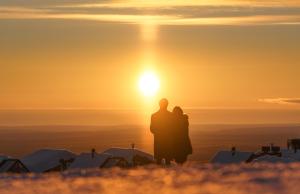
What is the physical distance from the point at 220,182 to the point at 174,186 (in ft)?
1.51

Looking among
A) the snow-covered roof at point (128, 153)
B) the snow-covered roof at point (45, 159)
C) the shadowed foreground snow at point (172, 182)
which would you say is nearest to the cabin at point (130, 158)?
the snow-covered roof at point (128, 153)

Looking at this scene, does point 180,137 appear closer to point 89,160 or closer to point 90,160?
point 90,160

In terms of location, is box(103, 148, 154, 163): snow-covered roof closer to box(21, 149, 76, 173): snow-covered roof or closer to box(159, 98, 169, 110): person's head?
box(21, 149, 76, 173): snow-covered roof

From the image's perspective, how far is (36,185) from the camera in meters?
9.27

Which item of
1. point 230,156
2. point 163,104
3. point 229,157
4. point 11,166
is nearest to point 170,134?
point 163,104

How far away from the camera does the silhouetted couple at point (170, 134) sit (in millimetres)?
20688

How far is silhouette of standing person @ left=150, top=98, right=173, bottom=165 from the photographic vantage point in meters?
20.7

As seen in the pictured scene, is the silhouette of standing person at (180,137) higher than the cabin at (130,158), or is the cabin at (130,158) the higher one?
the silhouette of standing person at (180,137)

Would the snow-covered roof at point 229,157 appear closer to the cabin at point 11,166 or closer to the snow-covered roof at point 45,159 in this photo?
the snow-covered roof at point 45,159

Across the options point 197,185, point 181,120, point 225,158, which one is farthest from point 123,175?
point 225,158

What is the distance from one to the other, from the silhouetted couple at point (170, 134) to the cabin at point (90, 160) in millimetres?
42159

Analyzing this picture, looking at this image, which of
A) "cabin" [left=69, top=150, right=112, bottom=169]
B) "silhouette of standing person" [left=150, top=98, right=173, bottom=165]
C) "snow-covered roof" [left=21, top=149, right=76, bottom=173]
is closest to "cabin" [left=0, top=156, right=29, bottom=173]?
"cabin" [left=69, top=150, right=112, bottom=169]

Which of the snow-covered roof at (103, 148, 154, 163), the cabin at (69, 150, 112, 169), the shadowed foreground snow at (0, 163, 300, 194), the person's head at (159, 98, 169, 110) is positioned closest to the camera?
the shadowed foreground snow at (0, 163, 300, 194)

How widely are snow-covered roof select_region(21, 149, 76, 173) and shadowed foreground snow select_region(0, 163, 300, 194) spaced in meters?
61.8
